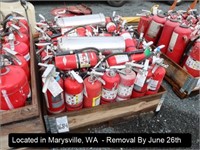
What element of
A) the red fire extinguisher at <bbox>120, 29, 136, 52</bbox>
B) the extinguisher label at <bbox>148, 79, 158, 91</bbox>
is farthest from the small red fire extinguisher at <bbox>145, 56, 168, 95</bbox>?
the red fire extinguisher at <bbox>120, 29, 136, 52</bbox>

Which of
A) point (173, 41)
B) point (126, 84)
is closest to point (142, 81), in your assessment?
point (126, 84)

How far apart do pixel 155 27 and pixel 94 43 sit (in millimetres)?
862

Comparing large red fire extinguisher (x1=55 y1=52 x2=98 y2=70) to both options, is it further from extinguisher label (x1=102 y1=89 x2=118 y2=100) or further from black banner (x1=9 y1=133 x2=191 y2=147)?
black banner (x1=9 y1=133 x2=191 y2=147)

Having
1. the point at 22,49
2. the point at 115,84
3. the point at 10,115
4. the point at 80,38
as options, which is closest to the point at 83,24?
the point at 80,38

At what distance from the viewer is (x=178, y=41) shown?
5.74 feet

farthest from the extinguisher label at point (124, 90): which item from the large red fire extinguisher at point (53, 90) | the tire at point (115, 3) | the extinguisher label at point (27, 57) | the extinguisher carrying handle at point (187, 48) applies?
the tire at point (115, 3)

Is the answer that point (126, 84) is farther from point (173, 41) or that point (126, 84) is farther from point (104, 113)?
point (173, 41)

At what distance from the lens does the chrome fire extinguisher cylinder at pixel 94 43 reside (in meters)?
1.35

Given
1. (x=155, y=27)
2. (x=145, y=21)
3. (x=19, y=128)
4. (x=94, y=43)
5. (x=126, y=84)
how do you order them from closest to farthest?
(x=19, y=128), (x=126, y=84), (x=94, y=43), (x=155, y=27), (x=145, y=21)

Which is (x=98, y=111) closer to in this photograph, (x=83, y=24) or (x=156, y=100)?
(x=156, y=100)

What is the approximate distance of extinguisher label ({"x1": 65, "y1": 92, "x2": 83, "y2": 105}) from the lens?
1235mm

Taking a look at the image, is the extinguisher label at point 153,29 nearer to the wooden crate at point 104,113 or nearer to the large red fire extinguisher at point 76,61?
the wooden crate at point 104,113

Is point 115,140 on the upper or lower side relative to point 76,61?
lower

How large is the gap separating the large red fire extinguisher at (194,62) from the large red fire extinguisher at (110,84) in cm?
78
